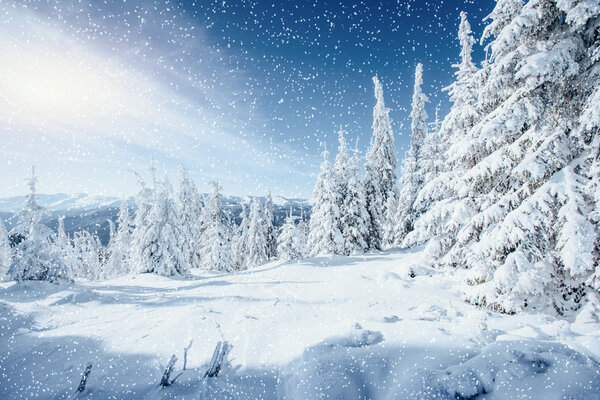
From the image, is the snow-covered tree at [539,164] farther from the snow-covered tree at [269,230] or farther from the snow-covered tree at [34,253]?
the snow-covered tree at [269,230]

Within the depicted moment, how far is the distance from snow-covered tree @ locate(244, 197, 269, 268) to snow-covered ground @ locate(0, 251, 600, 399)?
23.7m

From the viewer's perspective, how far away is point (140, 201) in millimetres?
27656

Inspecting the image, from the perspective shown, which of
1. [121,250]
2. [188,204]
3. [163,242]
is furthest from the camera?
[121,250]

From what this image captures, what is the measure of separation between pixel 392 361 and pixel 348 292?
19.1 ft

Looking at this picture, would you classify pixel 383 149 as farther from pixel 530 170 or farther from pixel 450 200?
pixel 530 170

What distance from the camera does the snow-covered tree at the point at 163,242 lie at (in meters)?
22.9

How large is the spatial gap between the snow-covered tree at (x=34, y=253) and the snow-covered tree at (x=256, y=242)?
20.6 m

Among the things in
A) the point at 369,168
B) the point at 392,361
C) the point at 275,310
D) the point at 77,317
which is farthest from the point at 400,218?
the point at 77,317

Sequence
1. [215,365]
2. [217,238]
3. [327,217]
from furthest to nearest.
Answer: [217,238]
[327,217]
[215,365]

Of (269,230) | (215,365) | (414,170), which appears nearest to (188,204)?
(269,230)

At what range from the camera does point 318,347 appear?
6254mm

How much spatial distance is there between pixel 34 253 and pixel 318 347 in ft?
65.2

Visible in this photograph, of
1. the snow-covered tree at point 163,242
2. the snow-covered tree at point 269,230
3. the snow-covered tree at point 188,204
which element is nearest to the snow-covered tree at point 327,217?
the snow-covered tree at point 163,242

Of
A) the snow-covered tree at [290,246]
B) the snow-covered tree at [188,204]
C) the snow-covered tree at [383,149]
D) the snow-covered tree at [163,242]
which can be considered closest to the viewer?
the snow-covered tree at [163,242]
